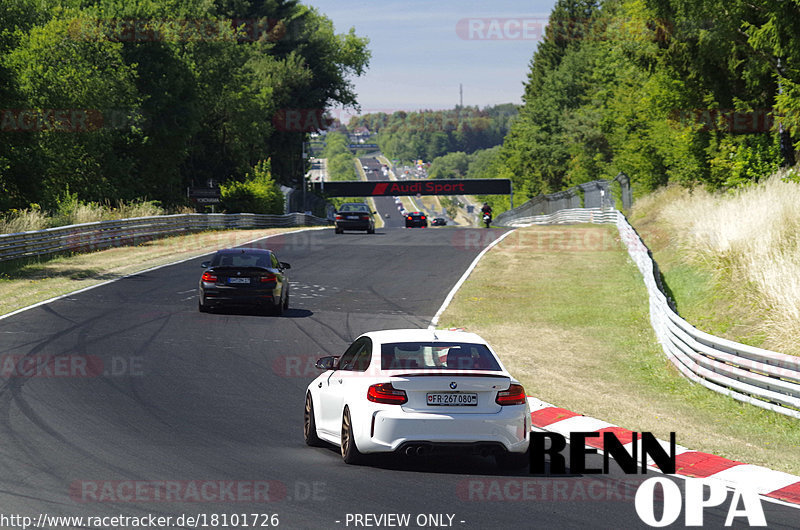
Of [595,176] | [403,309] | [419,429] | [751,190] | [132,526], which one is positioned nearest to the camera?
[132,526]

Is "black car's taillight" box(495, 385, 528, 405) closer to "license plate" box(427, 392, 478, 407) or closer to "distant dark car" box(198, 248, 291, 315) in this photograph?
"license plate" box(427, 392, 478, 407)

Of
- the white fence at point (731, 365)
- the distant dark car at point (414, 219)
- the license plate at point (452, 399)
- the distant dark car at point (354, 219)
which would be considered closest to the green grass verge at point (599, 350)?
the white fence at point (731, 365)

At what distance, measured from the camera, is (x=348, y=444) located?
30.0 feet

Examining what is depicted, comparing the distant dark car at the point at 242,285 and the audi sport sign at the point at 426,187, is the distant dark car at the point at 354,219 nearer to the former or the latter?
the distant dark car at the point at 242,285

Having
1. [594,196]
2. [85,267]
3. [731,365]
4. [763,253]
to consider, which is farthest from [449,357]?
[594,196]

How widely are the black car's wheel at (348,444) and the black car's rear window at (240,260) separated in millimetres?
13436

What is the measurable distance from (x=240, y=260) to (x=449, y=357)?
13.8m

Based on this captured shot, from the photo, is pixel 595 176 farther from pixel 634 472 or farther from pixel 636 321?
pixel 634 472

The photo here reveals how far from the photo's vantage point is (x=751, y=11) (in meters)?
34.7

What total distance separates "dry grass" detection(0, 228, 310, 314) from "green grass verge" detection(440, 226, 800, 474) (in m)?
10.2

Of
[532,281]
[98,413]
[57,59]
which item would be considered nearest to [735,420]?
[98,413]

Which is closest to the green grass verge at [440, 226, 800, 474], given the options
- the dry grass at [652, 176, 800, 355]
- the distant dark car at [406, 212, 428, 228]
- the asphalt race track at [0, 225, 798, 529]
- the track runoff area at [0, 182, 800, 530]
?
the track runoff area at [0, 182, 800, 530]

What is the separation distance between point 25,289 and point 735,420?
19313mm

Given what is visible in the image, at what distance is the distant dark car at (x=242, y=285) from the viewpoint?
22.0 m
